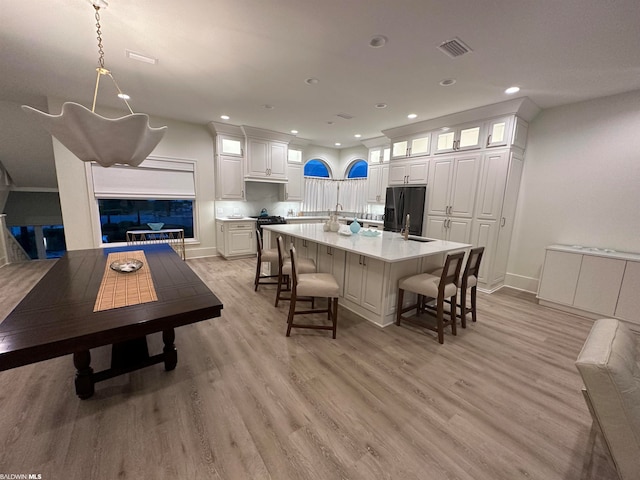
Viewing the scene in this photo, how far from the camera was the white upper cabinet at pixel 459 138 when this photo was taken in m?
3.97

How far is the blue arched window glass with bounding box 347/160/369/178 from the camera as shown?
23.6 feet

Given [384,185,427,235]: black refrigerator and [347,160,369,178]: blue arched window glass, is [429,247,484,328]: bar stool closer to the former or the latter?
[384,185,427,235]: black refrigerator

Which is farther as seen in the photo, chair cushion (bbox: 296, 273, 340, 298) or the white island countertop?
chair cushion (bbox: 296, 273, 340, 298)

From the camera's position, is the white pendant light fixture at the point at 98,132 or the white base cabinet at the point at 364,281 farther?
the white base cabinet at the point at 364,281

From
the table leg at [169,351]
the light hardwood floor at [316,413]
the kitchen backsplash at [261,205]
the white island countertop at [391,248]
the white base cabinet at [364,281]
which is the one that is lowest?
the light hardwood floor at [316,413]

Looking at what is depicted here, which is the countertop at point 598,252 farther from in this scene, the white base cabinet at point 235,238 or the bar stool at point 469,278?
the white base cabinet at point 235,238

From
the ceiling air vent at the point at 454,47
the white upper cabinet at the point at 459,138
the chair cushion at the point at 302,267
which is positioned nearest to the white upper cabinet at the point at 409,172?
the white upper cabinet at the point at 459,138

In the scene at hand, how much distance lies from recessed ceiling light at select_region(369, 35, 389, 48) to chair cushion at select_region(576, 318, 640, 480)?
2.54 meters

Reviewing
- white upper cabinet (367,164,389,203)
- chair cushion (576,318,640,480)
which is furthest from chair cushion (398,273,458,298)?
white upper cabinet (367,164,389,203)

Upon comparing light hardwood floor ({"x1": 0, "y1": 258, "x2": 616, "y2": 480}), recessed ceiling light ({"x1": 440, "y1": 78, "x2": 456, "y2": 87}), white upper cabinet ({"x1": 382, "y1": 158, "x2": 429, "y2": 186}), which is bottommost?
light hardwood floor ({"x1": 0, "y1": 258, "x2": 616, "y2": 480})

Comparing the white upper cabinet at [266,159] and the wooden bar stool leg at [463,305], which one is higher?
the white upper cabinet at [266,159]

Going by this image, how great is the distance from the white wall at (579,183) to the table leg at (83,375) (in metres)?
5.37

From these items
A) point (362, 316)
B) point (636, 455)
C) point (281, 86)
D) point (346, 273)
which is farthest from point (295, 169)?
point (636, 455)

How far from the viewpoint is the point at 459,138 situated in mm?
4152
